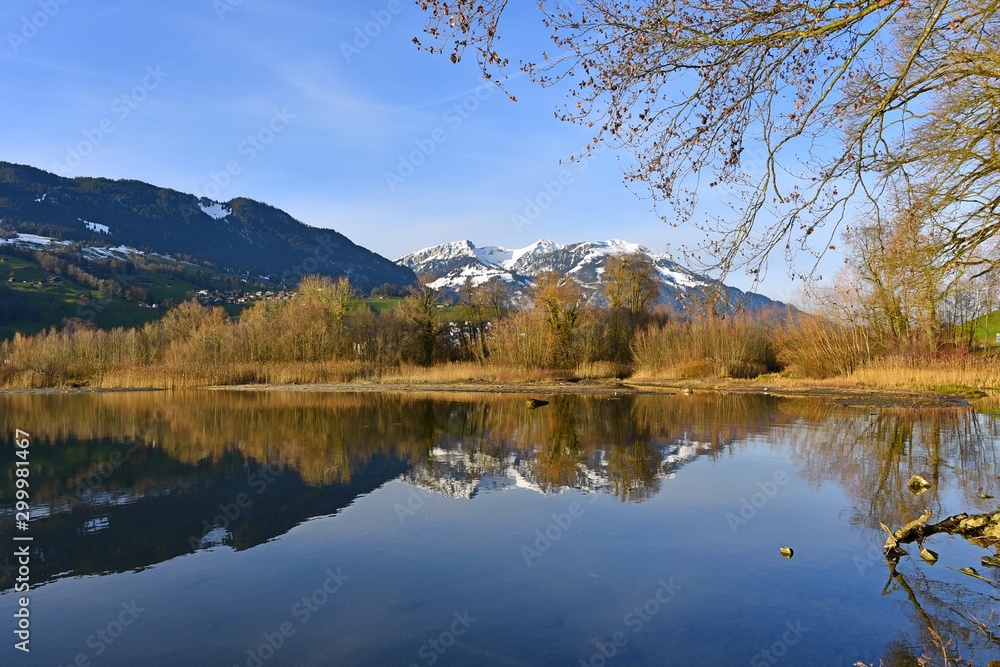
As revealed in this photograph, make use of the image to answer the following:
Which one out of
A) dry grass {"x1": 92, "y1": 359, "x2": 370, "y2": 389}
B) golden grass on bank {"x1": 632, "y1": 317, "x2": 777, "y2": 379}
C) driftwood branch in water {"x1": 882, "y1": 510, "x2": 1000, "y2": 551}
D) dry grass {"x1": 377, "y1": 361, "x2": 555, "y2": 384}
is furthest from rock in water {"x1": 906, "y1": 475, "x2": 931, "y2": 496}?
dry grass {"x1": 92, "y1": 359, "x2": 370, "y2": 389}

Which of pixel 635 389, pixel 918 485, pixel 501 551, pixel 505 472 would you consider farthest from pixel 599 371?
pixel 501 551

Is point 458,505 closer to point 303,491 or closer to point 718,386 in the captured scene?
point 303,491

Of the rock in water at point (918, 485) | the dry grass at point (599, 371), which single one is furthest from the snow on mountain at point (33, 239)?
the rock in water at point (918, 485)

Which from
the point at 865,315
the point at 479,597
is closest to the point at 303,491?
the point at 479,597

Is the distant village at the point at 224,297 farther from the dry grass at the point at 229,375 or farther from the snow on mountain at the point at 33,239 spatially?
the dry grass at the point at 229,375

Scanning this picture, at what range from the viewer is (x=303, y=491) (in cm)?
1149

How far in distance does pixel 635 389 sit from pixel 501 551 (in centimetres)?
2819

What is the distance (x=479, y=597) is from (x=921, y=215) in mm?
6733

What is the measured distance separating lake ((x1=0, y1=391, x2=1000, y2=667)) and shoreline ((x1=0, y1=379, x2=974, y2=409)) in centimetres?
913

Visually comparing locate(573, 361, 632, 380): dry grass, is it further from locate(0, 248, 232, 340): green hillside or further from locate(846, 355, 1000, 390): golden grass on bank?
locate(0, 248, 232, 340): green hillside

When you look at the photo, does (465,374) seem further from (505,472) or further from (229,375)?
(505,472)

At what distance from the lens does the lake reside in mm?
5664

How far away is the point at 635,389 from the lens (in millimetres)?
35438

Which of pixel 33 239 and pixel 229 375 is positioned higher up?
pixel 33 239
